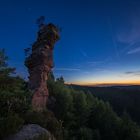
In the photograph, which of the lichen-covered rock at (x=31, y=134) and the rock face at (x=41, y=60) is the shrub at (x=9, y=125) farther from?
the rock face at (x=41, y=60)

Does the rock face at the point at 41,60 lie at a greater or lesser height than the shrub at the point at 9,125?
greater

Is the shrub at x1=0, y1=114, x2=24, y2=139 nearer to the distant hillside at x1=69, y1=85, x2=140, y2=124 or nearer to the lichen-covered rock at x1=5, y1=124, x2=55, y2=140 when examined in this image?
the lichen-covered rock at x1=5, y1=124, x2=55, y2=140

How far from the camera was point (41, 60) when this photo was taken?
27.6m

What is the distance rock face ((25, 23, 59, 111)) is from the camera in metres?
27.6

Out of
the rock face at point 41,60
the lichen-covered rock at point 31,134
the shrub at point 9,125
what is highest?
the rock face at point 41,60

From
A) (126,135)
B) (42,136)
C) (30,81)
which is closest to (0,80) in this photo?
(42,136)

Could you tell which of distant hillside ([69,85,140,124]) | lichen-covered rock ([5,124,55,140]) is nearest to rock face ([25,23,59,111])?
lichen-covered rock ([5,124,55,140])

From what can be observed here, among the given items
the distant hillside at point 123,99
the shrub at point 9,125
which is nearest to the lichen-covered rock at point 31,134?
the shrub at point 9,125

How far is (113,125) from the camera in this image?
42.7m

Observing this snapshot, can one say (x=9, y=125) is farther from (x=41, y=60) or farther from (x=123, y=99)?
(x=123, y=99)

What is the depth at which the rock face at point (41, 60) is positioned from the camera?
2759cm

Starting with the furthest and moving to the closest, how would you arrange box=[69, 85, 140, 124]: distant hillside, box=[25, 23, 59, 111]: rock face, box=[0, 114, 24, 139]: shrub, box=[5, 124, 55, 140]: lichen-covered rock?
box=[69, 85, 140, 124]: distant hillside → box=[25, 23, 59, 111]: rock face → box=[0, 114, 24, 139]: shrub → box=[5, 124, 55, 140]: lichen-covered rock

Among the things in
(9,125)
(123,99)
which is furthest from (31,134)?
(123,99)

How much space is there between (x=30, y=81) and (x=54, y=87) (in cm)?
1376
